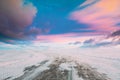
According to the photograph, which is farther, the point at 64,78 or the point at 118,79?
the point at 118,79

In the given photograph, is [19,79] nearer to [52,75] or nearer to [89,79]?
[52,75]

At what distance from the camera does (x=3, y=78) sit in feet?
211

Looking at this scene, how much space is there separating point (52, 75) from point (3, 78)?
1854cm

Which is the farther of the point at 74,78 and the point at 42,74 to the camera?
the point at 42,74

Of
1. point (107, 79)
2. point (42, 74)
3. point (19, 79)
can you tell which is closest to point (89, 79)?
point (107, 79)

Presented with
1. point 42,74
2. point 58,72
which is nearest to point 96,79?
point 58,72

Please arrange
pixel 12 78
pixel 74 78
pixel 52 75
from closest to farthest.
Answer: pixel 74 78 → pixel 52 75 → pixel 12 78

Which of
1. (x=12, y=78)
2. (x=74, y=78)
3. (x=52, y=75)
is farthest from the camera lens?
(x=12, y=78)

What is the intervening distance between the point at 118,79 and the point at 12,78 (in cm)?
3515

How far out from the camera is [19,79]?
59125 millimetres

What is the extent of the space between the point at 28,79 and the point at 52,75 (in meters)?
7.69

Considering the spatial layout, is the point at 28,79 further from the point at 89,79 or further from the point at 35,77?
the point at 89,79

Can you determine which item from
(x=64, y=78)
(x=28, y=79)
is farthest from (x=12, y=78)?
(x=64, y=78)

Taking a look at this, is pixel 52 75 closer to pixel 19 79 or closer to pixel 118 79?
pixel 19 79
